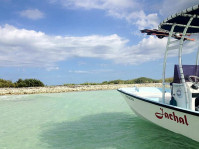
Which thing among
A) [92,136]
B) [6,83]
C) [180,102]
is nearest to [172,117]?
[180,102]

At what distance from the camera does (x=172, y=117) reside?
459 cm

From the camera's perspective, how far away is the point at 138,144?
532 centimetres

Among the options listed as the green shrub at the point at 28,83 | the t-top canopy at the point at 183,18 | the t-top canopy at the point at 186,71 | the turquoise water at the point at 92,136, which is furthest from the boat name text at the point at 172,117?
the green shrub at the point at 28,83

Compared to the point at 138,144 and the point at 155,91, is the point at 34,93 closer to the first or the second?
the point at 155,91

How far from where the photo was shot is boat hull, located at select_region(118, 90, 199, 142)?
4.04m

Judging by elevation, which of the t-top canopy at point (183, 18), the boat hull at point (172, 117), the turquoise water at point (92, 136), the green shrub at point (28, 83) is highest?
the t-top canopy at point (183, 18)

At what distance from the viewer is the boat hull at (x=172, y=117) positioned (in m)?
4.04

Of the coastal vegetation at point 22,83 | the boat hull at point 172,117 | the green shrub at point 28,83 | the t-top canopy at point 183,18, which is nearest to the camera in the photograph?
the boat hull at point 172,117

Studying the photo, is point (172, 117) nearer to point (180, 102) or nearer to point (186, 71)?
point (180, 102)

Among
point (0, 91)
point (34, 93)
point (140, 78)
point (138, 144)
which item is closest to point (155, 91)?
point (138, 144)

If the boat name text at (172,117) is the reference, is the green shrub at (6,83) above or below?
above

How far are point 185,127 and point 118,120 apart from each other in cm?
432

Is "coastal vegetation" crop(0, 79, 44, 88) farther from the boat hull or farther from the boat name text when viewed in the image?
the boat name text

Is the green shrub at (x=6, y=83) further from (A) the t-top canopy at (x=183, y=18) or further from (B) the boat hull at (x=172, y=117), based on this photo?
(A) the t-top canopy at (x=183, y=18)
